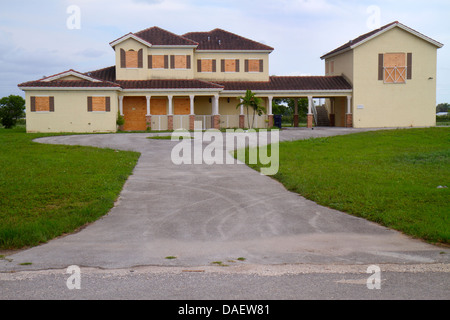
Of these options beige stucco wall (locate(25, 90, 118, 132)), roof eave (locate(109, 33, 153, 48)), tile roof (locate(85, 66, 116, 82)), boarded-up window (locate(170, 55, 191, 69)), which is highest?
roof eave (locate(109, 33, 153, 48))

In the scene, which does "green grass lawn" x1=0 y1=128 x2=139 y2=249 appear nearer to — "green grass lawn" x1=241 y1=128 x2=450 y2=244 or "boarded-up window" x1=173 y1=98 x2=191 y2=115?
"green grass lawn" x1=241 y1=128 x2=450 y2=244

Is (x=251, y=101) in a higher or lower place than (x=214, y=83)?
lower

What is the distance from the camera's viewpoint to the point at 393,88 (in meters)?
40.8

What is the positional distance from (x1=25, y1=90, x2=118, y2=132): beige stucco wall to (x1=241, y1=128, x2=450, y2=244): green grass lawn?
1662cm

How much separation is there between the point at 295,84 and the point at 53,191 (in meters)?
33.4

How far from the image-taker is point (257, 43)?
42656mm

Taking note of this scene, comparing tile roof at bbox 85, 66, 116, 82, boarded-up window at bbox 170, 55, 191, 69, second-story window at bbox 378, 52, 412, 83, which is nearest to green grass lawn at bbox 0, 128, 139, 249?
tile roof at bbox 85, 66, 116, 82

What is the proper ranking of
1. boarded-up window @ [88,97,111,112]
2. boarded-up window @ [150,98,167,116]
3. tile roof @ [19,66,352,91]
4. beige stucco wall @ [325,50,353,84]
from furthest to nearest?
beige stucco wall @ [325,50,353,84], boarded-up window @ [150,98,167,116], boarded-up window @ [88,97,111,112], tile roof @ [19,66,352,91]

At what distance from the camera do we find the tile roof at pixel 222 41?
4234 cm

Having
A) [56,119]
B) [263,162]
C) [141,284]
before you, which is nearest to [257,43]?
[56,119]

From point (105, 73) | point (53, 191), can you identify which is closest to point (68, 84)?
point (105, 73)

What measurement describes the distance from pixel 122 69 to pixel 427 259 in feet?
118

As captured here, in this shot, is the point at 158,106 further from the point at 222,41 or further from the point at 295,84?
the point at 295,84

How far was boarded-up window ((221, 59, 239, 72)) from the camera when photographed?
42.5 meters
